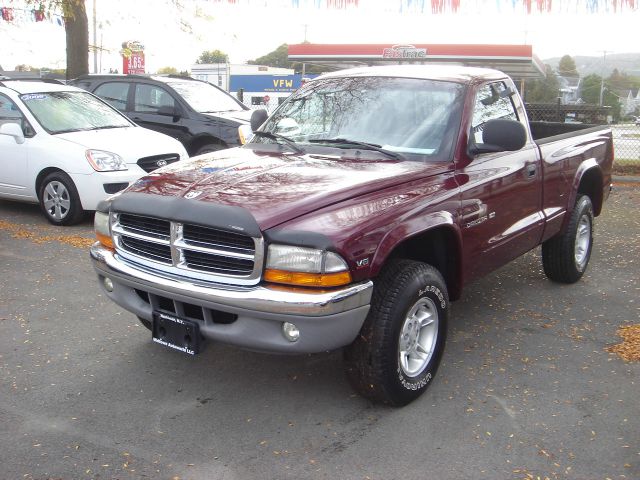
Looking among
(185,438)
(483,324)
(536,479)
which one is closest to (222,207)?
(185,438)

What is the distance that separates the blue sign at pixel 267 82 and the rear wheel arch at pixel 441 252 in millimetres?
26682

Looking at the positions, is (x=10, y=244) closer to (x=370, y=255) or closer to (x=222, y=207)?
(x=222, y=207)

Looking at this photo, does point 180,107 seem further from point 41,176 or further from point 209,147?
point 41,176

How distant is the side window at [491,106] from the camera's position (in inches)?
183

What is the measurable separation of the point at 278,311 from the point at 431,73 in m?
2.40

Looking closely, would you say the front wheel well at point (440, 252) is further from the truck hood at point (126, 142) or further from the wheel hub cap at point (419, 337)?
the truck hood at point (126, 142)

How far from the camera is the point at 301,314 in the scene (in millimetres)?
3232

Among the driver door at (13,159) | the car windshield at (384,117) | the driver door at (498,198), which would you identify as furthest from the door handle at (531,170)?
the driver door at (13,159)

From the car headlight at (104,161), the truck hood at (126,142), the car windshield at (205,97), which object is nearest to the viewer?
the car headlight at (104,161)

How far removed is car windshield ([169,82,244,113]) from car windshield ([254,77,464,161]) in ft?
21.5

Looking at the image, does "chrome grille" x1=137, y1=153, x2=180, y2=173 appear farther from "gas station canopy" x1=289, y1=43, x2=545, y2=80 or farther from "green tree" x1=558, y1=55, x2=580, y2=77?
"green tree" x1=558, y1=55, x2=580, y2=77

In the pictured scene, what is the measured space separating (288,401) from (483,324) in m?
1.92

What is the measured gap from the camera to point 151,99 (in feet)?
37.7

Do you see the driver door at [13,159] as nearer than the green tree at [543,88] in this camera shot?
Yes
